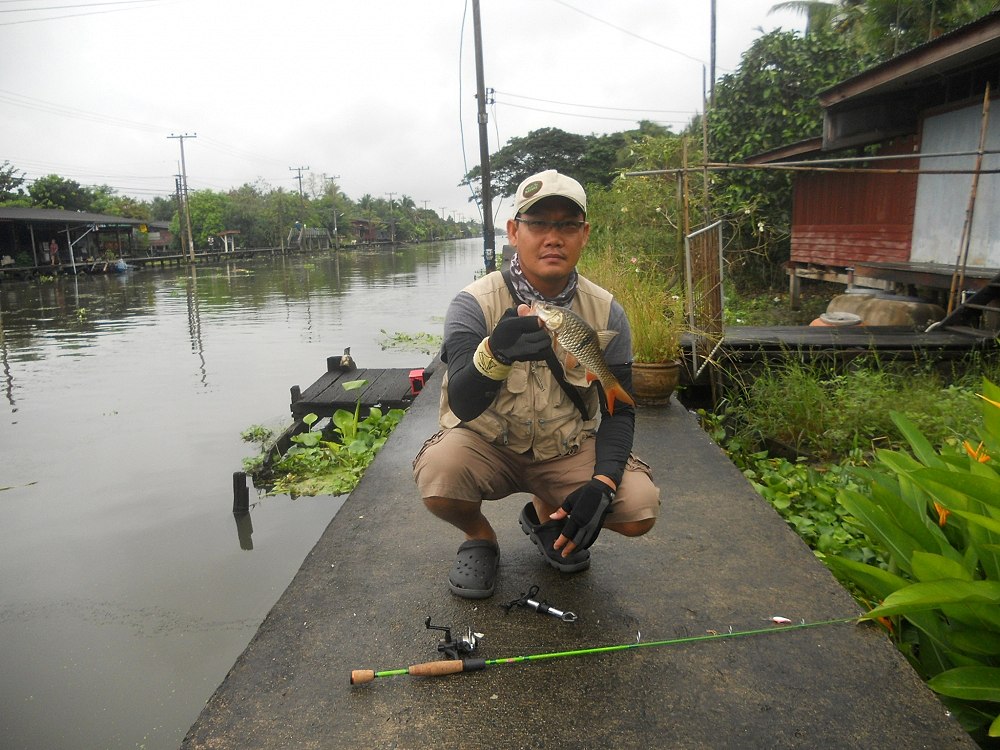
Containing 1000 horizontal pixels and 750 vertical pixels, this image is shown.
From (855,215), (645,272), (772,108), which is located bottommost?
(645,272)

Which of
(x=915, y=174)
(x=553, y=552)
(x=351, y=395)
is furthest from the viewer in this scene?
(x=915, y=174)

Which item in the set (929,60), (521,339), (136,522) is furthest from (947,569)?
(929,60)

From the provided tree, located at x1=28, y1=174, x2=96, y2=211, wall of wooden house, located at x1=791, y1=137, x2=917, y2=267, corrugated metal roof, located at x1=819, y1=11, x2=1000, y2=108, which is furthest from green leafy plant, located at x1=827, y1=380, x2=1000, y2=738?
tree, located at x1=28, y1=174, x2=96, y2=211

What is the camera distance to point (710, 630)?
2.64m

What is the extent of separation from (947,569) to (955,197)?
34.6ft

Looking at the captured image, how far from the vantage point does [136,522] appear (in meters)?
6.64

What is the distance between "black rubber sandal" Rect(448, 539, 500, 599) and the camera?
2859 millimetres

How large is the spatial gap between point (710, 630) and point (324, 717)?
1431 millimetres

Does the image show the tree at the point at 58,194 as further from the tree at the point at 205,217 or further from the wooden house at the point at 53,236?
the tree at the point at 205,217

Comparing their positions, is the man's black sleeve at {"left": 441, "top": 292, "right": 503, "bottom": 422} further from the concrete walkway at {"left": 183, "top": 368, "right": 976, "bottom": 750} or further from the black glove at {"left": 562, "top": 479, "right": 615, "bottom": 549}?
the concrete walkway at {"left": 183, "top": 368, "right": 976, "bottom": 750}

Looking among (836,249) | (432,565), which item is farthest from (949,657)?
(836,249)

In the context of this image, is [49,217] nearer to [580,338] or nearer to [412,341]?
[412,341]

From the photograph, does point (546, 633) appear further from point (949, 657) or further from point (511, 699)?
point (949, 657)

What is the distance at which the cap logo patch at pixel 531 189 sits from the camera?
8.50 feet
